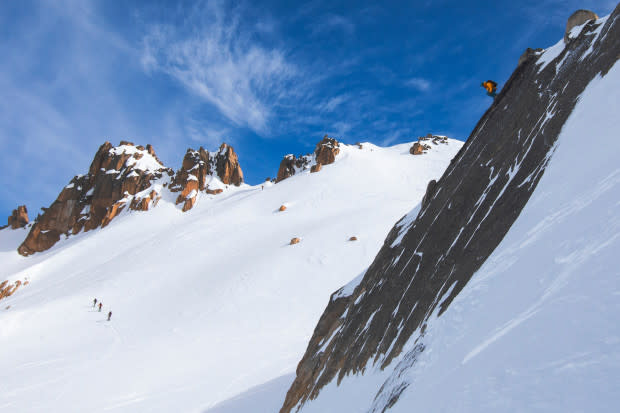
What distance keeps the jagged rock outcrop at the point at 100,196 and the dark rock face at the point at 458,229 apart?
7353 centimetres

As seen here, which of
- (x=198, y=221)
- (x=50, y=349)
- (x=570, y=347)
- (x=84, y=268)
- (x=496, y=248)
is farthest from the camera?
(x=198, y=221)

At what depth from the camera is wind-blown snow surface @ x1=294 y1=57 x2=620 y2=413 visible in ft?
7.41

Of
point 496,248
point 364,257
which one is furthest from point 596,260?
point 364,257

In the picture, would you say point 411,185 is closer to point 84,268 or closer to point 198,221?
point 198,221

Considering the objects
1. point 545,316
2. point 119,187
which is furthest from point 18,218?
point 545,316

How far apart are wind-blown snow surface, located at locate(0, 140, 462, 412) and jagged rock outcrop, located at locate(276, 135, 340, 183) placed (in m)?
9.13

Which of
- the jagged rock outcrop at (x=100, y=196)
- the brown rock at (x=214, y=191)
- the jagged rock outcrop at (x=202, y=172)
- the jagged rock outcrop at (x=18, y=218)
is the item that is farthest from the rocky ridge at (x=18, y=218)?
the brown rock at (x=214, y=191)

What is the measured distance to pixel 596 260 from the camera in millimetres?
2965

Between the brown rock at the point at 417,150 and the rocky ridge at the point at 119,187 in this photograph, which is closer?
the brown rock at the point at 417,150

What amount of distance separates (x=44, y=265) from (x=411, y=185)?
7210 centimetres

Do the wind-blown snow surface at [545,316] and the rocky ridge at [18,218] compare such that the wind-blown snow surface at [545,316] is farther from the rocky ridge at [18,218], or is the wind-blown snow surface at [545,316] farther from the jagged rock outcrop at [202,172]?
the rocky ridge at [18,218]

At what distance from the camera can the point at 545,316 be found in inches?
114

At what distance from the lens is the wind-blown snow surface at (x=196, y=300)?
16.5 meters

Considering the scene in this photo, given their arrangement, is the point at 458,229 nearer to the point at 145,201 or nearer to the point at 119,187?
the point at 145,201
